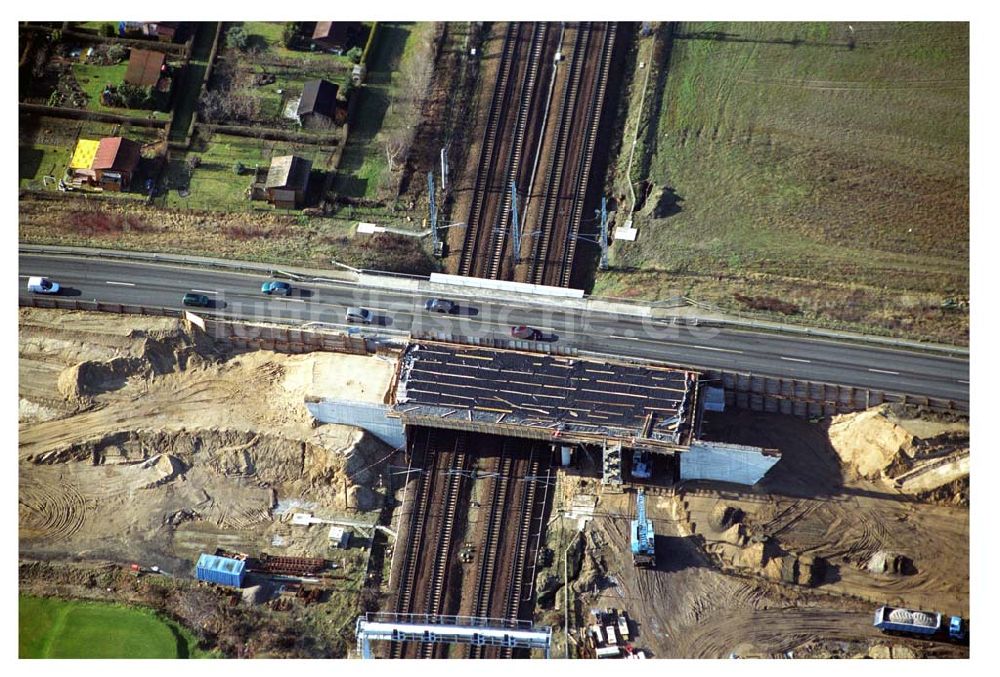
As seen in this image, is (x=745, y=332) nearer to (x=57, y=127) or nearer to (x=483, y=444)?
(x=483, y=444)

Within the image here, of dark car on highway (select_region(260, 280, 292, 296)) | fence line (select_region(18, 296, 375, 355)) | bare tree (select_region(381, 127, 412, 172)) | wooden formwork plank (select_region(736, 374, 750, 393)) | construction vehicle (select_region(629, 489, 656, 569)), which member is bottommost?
construction vehicle (select_region(629, 489, 656, 569))

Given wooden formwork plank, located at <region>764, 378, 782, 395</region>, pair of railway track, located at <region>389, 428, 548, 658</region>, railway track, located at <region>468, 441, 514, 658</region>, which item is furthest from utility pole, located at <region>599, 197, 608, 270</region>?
railway track, located at <region>468, 441, 514, 658</region>

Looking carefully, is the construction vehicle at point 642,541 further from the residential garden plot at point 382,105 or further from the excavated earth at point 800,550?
the residential garden plot at point 382,105

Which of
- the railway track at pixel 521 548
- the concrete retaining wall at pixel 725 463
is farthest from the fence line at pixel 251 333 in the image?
the concrete retaining wall at pixel 725 463

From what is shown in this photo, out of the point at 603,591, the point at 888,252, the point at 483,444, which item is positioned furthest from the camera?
the point at 888,252

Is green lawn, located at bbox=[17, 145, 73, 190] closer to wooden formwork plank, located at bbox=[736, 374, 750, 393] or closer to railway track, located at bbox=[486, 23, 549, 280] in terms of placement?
railway track, located at bbox=[486, 23, 549, 280]

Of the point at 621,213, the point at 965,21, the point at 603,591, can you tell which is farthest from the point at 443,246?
the point at 965,21

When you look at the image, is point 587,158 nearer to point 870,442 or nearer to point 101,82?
point 870,442
